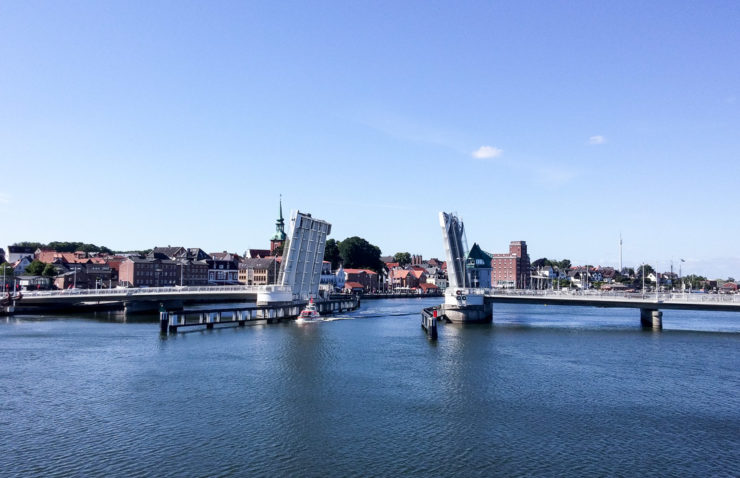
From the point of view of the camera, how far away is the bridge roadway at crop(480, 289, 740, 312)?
64.4m

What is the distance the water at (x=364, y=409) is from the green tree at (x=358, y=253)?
131743 mm

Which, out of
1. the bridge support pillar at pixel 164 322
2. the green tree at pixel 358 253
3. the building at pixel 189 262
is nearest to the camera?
the bridge support pillar at pixel 164 322

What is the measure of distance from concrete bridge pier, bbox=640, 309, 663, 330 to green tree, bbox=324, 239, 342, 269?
113m

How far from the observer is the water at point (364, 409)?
22.1 metres

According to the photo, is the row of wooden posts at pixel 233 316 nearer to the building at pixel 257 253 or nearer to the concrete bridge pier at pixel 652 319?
the concrete bridge pier at pixel 652 319

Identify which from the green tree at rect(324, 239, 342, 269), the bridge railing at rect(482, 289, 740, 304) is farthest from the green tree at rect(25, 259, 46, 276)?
the bridge railing at rect(482, 289, 740, 304)

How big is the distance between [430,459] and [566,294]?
55.0 m

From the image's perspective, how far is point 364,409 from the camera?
29.6 meters

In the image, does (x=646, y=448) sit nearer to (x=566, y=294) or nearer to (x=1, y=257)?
(x=566, y=294)

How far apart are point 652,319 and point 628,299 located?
21.5 ft

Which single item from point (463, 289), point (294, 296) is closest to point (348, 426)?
point (463, 289)

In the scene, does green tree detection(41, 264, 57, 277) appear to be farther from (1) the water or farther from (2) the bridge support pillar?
(1) the water

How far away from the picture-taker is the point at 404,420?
27734 millimetres

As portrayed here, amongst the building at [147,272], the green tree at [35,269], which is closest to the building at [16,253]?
the green tree at [35,269]
